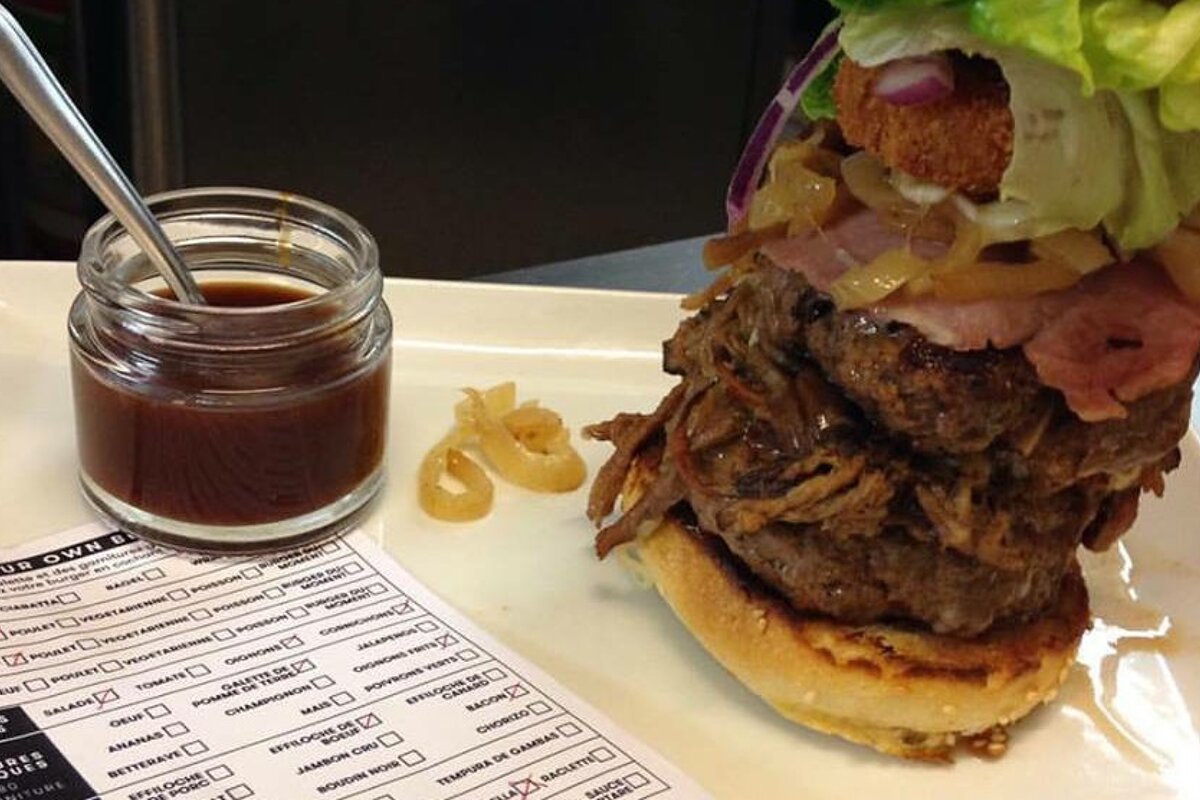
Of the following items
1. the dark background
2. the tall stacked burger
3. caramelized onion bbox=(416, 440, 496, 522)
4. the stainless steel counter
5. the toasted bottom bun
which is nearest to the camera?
the tall stacked burger

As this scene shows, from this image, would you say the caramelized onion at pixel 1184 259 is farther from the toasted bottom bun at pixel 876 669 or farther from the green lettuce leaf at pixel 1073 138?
the toasted bottom bun at pixel 876 669

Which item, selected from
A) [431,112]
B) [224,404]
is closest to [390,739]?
[224,404]

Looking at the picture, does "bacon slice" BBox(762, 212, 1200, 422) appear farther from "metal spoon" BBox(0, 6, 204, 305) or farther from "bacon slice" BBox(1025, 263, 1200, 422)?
"metal spoon" BBox(0, 6, 204, 305)

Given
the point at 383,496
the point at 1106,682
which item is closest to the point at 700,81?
the point at 383,496

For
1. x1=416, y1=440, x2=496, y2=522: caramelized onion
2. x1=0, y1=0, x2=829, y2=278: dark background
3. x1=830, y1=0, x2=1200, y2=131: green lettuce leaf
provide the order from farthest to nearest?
x1=0, y1=0, x2=829, y2=278: dark background
x1=416, y1=440, x2=496, y2=522: caramelized onion
x1=830, y1=0, x2=1200, y2=131: green lettuce leaf

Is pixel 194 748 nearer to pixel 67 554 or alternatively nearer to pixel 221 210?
pixel 67 554

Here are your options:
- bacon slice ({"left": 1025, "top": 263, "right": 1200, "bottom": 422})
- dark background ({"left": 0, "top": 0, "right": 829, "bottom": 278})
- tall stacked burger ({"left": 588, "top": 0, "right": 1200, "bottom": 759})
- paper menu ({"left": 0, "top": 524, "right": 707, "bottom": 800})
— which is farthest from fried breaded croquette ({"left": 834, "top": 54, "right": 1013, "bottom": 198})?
dark background ({"left": 0, "top": 0, "right": 829, "bottom": 278})

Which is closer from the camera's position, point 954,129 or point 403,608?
point 954,129
